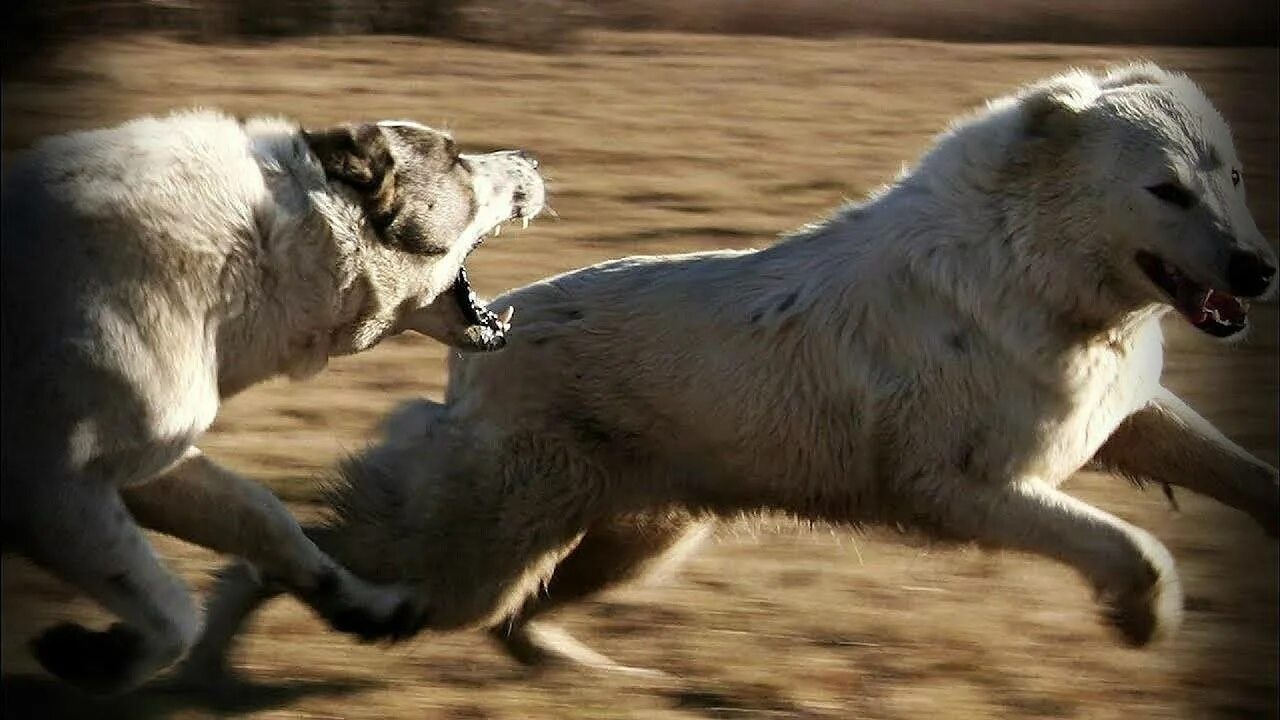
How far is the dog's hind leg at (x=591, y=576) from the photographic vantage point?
19.0 feet

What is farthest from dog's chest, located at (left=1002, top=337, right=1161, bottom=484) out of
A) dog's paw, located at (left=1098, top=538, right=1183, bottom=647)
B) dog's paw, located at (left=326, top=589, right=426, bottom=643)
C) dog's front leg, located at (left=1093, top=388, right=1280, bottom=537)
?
dog's paw, located at (left=326, top=589, right=426, bottom=643)

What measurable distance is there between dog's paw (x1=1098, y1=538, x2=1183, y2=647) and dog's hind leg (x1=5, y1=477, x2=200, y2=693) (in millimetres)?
2527

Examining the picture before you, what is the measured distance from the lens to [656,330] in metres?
5.42

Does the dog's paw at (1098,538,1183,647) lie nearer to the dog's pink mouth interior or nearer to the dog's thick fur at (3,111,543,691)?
the dog's pink mouth interior

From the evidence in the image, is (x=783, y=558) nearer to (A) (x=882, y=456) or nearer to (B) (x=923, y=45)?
(A) (x=882, y=456)

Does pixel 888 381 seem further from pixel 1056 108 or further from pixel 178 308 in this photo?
pixel 178 308

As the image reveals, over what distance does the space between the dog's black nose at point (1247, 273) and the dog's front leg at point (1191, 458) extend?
23.7 inches

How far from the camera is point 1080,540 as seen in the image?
5.14 m

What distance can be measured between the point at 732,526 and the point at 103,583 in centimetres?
206

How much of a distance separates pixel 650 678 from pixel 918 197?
1730 millimetres

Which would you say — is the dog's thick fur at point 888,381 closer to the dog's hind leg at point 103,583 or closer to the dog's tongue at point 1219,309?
the dog's tongue at point 1219,309

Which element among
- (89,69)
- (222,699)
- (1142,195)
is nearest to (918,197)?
(1142,195)

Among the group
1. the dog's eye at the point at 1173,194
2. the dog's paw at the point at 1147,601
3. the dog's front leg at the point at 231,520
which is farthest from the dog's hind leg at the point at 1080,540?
the dog's front leg at the point at 231,520

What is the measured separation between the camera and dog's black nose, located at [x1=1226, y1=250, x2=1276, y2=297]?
5066mm
